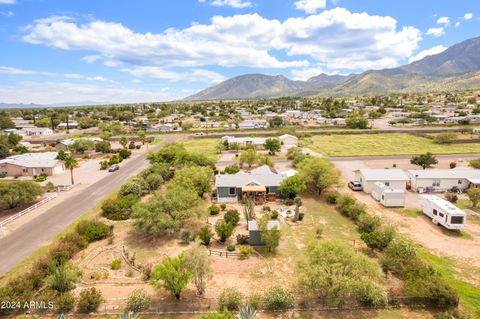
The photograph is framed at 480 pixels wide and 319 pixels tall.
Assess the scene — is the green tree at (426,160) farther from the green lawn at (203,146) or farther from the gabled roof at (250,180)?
the green lawn at (203,146)

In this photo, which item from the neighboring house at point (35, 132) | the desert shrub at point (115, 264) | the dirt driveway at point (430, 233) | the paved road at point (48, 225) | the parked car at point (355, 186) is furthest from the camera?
the neighboring house at point (35, 132)

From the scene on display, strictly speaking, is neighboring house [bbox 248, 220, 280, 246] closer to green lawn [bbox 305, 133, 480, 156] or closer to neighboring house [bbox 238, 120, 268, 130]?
green lawn [bbox 305, 133, 480, 156]

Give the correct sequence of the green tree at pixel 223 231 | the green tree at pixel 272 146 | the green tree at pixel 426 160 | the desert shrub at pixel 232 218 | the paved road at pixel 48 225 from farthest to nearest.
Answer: the green tree at pixel 272 146, the green tree at pixel 426 160, the desert shrub at pixel 232 218, the green tree at pixel 223 231, the paved road at pixel 48 225

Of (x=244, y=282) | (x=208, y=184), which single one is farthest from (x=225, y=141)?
(x=244, y=282)

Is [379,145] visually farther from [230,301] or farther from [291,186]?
[230,301]

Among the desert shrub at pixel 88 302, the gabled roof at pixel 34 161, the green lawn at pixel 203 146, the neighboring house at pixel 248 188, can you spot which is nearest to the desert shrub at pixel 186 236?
the desert shrub at pixel 88 302

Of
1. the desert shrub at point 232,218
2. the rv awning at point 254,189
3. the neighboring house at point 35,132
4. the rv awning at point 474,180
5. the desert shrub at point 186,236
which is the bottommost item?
the desert shrub at point 186,236
